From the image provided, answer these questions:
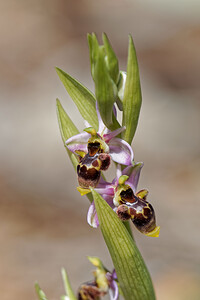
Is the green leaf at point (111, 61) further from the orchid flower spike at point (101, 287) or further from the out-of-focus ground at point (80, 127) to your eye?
the out-of-focus ground at point (80, 127)

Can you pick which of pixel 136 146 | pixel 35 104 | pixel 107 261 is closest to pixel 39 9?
pixel 35 104

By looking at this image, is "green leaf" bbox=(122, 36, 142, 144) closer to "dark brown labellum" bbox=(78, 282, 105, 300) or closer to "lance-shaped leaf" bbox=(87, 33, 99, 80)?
"lance-shaped leaf" bbox=(87, 33, 99, 80)

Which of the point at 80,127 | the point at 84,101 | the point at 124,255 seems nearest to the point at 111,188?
the point at 124,255

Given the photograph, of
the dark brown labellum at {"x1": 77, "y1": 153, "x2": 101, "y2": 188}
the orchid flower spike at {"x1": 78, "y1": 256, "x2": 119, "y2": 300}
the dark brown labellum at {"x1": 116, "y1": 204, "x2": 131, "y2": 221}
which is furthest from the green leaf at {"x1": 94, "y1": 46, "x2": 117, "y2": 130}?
the orchid flower spike at {"x1": 78, "y1": 256, "x2": 119, "y2": 300}

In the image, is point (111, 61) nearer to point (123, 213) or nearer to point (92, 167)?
point (92, 167)

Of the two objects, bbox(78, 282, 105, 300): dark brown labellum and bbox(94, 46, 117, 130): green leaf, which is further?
bbox(78, 282, 105, 300): dark brown labellum

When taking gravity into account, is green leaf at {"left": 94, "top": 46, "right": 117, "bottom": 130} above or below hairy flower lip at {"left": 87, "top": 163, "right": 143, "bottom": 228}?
above

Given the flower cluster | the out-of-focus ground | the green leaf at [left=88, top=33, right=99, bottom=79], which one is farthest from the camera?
the out-of-focus ground

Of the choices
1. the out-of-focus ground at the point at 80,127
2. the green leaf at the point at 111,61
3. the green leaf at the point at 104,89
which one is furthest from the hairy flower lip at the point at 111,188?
the out-of-focus ground at the point at 80,127
